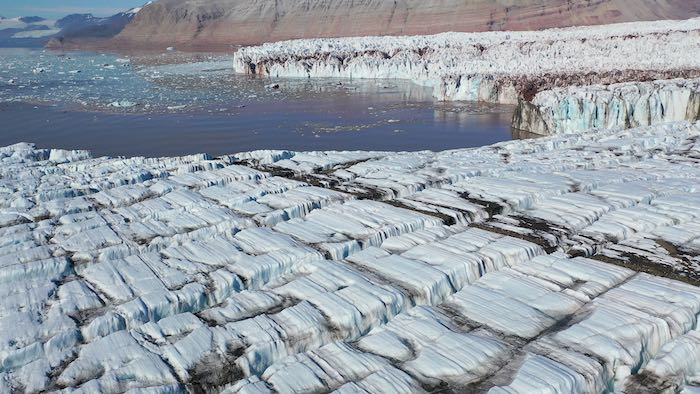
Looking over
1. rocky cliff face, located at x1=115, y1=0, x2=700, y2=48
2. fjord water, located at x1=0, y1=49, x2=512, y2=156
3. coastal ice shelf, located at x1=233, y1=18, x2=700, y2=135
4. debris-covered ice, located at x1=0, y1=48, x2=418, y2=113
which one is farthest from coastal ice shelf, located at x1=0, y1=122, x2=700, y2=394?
rocky cliff face, located at x1=115, y1=0, x2=700, y2=48

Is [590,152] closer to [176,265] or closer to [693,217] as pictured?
[693,217]

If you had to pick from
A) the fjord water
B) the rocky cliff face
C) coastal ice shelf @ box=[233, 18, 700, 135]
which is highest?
the rocky cliff face

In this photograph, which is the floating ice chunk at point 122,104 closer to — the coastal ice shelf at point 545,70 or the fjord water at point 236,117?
the fjord water at point 236,117

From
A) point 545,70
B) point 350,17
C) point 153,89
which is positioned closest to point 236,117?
point 153,89


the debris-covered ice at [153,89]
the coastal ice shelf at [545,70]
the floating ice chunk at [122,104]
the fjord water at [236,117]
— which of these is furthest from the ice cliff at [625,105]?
the floating ice chunk at [122,104]

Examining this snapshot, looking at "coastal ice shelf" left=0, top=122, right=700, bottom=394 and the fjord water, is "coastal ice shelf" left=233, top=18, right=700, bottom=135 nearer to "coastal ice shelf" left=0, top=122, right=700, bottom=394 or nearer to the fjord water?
the fjord water

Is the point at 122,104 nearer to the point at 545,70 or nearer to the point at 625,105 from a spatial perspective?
the point at 545,70
